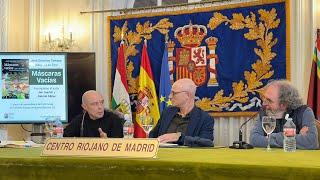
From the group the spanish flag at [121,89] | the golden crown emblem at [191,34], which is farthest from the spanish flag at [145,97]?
the golden crown emblem at [191,34]

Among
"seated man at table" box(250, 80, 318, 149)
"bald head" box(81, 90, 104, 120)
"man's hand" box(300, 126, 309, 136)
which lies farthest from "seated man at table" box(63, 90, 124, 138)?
"man's hand" box(300, 126, 309, 136)

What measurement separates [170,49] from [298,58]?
1414 mm

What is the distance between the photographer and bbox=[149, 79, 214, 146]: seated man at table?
3.93m

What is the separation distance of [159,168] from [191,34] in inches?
164

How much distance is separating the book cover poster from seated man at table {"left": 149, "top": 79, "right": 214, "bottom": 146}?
210 cm

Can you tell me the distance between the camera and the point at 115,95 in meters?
6.09

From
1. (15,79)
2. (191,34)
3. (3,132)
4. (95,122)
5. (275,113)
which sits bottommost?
(3,132)

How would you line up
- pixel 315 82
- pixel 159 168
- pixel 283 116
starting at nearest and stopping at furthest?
pixel 159 168
pixel 283 116
pixel 315 82

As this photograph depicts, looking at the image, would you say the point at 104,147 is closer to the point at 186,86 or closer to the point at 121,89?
the point at 186,86

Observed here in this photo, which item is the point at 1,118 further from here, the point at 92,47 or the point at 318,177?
the point at 318,177

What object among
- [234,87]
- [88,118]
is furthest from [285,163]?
[234,87]

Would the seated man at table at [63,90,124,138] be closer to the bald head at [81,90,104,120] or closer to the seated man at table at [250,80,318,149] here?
the bald head at [81,90,104,120]

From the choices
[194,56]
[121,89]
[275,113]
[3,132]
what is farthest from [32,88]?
[275,113]

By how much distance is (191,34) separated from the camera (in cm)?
589
